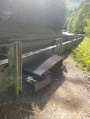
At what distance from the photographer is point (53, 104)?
214cm

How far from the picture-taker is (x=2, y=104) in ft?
5.98

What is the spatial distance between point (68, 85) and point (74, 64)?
2.00 metres

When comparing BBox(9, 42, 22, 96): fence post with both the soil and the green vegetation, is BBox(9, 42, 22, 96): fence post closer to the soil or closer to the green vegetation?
the soil

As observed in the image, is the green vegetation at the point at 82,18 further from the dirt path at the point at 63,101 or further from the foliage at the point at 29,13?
the dirt path at the point at 63,101

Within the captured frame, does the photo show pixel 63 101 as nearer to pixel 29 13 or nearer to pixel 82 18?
pixel 29 13

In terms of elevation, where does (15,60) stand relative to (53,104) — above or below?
above

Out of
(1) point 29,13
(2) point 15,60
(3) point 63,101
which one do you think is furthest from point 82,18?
(2) point 15,60

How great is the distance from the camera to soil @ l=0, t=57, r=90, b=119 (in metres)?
1.79

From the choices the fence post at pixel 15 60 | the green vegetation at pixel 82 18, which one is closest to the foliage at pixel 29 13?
the fence post at pixel 15 60

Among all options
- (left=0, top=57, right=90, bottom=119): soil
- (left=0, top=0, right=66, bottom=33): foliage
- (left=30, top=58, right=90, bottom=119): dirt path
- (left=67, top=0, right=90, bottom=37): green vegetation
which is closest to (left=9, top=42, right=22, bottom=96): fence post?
(left=0, top=57, right=90, bottom=119): soil

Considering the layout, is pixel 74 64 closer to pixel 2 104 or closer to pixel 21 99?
pixel 21 99

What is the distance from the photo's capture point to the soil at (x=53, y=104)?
179 centimetres

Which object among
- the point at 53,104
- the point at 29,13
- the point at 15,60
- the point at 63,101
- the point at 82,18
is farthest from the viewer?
the point at 82,18

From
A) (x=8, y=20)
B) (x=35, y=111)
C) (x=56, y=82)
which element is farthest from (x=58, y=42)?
(x=8, y=20)
